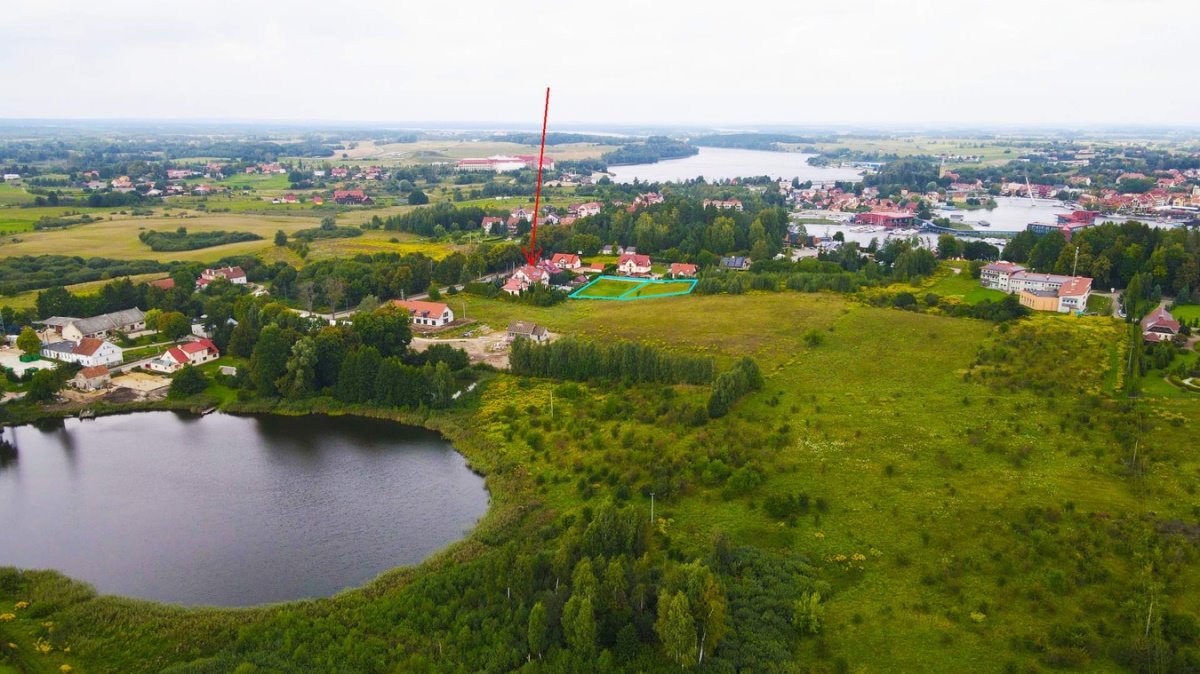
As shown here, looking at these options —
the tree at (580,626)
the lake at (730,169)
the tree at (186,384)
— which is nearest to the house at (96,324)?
the tree at (186,384)

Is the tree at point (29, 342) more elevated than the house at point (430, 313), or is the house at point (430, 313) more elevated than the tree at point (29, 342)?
the house at point (430, 313)

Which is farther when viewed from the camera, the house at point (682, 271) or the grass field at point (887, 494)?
the house at point (682, 271)

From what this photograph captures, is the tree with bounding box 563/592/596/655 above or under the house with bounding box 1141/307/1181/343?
under

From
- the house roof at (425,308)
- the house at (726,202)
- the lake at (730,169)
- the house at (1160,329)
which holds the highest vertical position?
the lake at (730,169)

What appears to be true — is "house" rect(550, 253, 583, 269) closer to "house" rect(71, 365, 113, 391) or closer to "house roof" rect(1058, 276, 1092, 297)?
"house" rect(71, 365, 113, 391)

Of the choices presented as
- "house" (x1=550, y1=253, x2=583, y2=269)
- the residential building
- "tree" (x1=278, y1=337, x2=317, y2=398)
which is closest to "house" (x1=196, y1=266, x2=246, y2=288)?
"house" (x1=550, y1=253, x2=583, y2=269)

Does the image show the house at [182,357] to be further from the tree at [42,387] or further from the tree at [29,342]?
the tree at [29,342]
